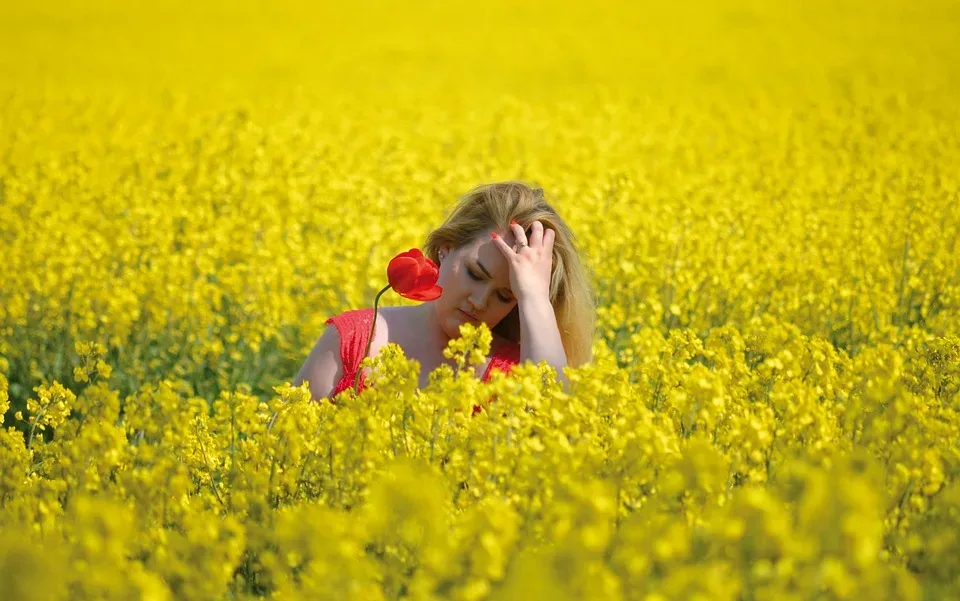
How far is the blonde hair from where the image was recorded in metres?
4.04

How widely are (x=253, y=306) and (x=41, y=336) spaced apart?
1.03 metres

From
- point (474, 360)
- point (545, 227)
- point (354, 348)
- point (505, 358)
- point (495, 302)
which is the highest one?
point (545, 227)

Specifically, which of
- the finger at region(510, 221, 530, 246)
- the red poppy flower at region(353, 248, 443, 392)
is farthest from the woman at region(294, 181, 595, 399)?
the red poppy flower at region(353, 248, 443, 392)

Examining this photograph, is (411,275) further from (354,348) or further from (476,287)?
(354,348)

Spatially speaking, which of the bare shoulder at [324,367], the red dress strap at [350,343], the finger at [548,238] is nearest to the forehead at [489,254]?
the finger at [548,238]

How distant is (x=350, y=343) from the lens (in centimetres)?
407

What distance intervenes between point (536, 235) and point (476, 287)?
28 centimetres

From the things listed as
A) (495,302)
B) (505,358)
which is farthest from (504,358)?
(495,302)

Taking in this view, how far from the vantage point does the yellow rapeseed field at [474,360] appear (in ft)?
7.22

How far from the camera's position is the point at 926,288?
19.6 feet

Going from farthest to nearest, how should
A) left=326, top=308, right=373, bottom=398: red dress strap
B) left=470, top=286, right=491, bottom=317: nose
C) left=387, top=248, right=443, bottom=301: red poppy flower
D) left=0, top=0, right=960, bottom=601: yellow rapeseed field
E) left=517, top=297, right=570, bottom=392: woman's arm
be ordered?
1. left=326, top=308, right=373, bottom=398: red dress strap
2. left=470, top=286, right=491, bottom=317: nose
3. left=517, top=297, right=570, bottom=392: woman's arm
4. left=387, top=248, right=443, bottom=301: red poppy flower
5. left=0, top=0, right=960, bottom=601: yellow rapeseed field

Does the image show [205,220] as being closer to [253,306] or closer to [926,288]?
[253,306]

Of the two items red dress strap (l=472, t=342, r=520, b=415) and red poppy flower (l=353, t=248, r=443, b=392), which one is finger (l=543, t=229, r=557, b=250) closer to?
red dress strap (l=472, t=342, r=520, b=415)

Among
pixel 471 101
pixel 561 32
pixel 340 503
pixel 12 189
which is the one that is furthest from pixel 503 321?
pixel 561 32
